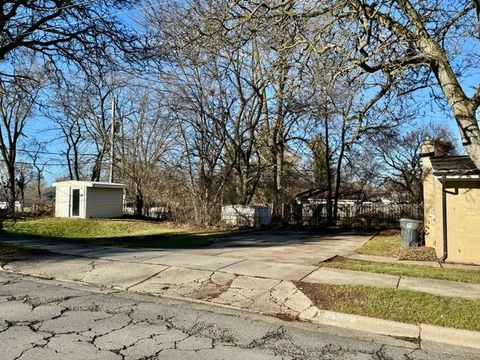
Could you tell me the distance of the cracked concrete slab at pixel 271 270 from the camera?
8789 millimetres

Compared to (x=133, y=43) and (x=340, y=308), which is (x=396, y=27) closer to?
(x=340, y=308)

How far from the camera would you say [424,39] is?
8.44 meters

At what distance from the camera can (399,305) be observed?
6.67 m

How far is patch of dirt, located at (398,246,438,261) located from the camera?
13.2 meters

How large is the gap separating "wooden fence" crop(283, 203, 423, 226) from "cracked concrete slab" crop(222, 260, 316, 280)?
58.1 ft

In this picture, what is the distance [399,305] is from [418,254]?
7.82 metres

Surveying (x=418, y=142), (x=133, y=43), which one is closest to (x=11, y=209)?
(x=133, y=43)

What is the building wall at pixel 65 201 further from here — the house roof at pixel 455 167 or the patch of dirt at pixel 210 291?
the patch of dirt at pixel 210 291

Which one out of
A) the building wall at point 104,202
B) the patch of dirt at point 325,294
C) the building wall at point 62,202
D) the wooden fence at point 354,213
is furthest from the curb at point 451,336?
the building wall at point 62,202

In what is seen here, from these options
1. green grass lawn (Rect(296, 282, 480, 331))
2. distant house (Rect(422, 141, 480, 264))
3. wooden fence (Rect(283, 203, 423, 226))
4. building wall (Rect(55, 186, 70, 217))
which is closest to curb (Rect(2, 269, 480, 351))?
green grass lawn (Rect(296, 282, 480, 331))

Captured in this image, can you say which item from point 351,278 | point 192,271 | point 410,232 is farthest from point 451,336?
point 410,232

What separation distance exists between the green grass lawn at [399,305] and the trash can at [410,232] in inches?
351

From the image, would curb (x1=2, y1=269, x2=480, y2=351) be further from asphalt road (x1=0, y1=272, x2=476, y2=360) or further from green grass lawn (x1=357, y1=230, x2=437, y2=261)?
green grass lawn (x1=357, y1=230, x2=437, y2=261)

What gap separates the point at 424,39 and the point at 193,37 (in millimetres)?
5270
